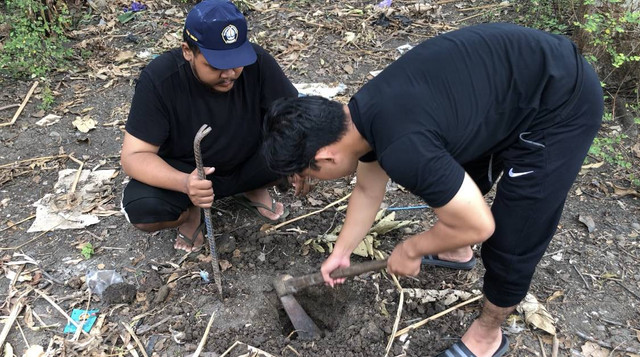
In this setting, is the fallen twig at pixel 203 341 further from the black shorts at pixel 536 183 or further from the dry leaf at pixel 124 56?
the dry leaf at pixel 124 56

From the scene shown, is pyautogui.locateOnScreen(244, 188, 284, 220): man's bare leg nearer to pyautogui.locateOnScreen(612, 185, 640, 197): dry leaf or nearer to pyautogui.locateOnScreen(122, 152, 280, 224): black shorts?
pyautogui.locateOnScreen(122, 152, 280, 224): black shorts

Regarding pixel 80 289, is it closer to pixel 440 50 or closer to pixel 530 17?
pixel 440 50

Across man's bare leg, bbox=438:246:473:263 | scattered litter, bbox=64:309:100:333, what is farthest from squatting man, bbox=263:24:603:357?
scattered litter, bbox=64:309:100:333

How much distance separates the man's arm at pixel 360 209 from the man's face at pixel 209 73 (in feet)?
3.01

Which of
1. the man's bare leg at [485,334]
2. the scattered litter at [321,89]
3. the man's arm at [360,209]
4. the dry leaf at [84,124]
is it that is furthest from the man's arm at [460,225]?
the dry leaf at [84,124]

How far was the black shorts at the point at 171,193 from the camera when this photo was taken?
9.54ft

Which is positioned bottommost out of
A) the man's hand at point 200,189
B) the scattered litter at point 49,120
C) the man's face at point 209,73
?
the scattered litter at point 49,120

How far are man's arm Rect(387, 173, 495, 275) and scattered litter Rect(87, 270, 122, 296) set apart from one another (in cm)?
191

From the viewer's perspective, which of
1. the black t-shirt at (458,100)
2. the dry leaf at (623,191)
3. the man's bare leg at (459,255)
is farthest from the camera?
the dry leaf at (623,191)

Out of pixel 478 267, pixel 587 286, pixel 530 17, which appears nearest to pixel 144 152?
pixel 478 267

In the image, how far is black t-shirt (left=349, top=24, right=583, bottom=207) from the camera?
5.61 ft

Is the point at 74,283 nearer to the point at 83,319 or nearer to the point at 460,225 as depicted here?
the point at 83,319

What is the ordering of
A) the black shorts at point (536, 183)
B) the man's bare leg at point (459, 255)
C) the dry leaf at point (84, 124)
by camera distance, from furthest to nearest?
the dry leaf at point (84, 124) < the man's bare leg at point (459, 255) < the black shorts at point (536, 183)

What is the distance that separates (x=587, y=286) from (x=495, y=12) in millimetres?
3848
